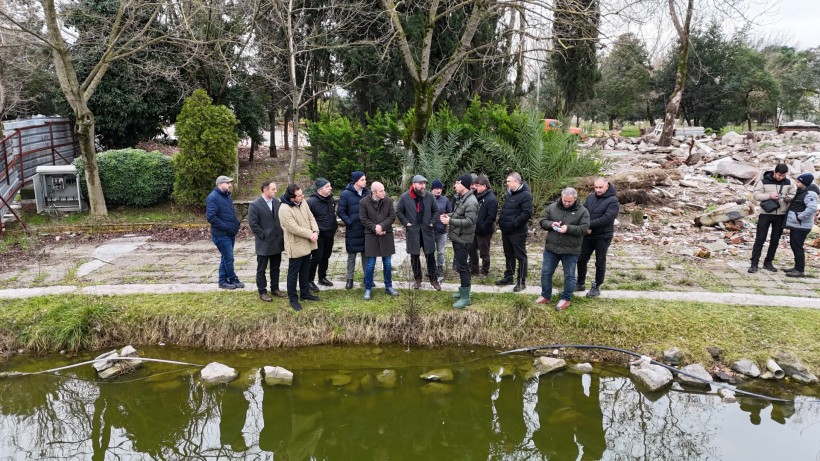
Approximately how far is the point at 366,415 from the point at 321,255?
254 centimetres

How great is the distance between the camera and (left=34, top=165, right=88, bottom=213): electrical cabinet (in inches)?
456

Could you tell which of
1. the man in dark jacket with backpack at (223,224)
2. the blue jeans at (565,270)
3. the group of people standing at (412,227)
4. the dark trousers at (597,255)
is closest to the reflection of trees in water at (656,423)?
the blue jeans at (565,270)

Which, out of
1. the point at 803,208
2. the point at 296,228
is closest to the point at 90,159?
the point at 296,228

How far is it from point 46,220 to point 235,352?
7.50m

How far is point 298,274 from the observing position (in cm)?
684

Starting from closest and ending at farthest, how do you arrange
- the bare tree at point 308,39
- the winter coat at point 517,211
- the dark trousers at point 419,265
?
the winter coat at point 517,211
the dark trousers at point 419,265
the bare tree at point 308,39

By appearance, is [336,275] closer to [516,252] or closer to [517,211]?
[516,252]

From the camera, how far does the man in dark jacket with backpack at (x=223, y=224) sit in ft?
22.6

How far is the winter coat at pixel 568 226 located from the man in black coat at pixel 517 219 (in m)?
0.34

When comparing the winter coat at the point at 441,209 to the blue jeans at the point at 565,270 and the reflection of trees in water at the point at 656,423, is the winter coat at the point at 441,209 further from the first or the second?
the reflection of trees in water at the point at 656,423

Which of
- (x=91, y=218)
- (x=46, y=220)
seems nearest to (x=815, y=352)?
(x=91, y=218)

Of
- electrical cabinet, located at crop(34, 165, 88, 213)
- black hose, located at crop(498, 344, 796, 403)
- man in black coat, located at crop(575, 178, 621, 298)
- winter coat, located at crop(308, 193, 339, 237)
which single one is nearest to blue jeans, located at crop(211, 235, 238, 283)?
winter coat, located at crop(308, 193, 339, 237)

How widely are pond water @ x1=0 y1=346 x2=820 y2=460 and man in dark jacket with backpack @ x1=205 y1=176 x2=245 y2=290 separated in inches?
Answer: 54.3

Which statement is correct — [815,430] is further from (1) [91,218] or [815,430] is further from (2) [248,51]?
(2) [248,51]
